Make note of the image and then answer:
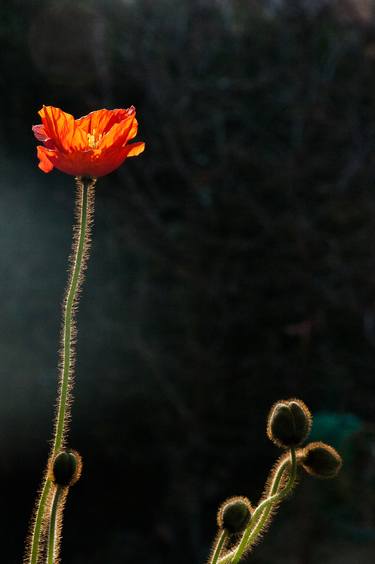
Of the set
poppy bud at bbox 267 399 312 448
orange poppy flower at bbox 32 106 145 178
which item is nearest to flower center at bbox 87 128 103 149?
orange poppy flower at bbox 32 106 145 178

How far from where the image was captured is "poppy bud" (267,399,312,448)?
34.3 inches

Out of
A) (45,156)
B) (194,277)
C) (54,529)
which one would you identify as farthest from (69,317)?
(194,277)

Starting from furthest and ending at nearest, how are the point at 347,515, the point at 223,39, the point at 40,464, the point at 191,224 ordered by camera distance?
the point at 223,39
the point at 40,464
the point at 191,224
the point at 347,515

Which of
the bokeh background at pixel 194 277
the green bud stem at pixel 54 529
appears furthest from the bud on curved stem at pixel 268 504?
the bokeh background at pixel 194 277

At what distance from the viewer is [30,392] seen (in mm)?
3955

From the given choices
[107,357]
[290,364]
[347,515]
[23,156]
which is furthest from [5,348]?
[347,515]

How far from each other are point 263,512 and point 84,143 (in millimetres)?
462

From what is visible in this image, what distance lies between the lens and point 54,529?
732mm

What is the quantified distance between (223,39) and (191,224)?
1.09 m

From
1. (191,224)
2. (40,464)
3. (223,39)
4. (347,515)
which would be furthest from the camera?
(223,39)

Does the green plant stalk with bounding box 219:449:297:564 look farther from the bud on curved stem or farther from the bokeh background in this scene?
the bokeh background

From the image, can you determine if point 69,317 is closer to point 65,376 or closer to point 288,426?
point 65,376

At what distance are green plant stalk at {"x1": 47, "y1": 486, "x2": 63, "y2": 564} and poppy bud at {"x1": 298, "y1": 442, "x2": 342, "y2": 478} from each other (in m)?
0.26

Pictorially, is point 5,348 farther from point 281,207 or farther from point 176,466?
point 281,207
